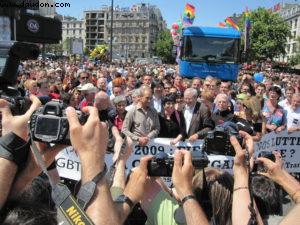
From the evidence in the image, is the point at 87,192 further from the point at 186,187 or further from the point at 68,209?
the point at 186,187

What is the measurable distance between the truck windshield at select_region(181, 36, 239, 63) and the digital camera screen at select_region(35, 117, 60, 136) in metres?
14.6

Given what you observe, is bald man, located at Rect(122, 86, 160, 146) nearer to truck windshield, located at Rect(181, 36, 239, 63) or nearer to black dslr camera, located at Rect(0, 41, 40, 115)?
black dslr camera, located at Rect(0, 41, 40, 115)

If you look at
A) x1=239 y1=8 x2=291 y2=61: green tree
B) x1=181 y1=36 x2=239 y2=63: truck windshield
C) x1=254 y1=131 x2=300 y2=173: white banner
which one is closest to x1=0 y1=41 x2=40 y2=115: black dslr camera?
x1=254 y1=131 x2=300 y2=173: white banner

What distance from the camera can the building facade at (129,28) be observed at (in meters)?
162

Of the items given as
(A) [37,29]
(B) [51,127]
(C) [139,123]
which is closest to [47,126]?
(B) [51,127]

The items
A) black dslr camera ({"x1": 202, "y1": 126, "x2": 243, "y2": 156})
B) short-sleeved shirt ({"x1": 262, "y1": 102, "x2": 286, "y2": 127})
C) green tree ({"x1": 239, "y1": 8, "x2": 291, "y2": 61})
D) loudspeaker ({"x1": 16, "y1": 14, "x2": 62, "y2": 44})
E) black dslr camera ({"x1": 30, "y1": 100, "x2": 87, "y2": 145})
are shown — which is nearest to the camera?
black dslr camera ({"x1": 30, "y1": 100, "x2": 87, "y2": 145})

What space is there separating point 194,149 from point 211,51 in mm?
10990

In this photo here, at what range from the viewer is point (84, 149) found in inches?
60.9

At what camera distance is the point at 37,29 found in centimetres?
317

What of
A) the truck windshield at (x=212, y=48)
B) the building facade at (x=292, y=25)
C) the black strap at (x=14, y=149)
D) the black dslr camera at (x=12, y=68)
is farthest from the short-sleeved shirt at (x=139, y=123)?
the building facade at (x=292, y=25)

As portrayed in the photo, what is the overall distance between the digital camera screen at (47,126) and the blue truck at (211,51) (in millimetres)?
14384

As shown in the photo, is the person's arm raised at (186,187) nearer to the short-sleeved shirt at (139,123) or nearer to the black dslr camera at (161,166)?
the black dslr camera at (161,166)

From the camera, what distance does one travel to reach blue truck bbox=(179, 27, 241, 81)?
15.8 metres

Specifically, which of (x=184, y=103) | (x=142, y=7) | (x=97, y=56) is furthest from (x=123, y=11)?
(x=184, y=103)
